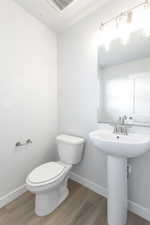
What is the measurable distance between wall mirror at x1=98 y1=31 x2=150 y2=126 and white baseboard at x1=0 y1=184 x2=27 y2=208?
1.36m

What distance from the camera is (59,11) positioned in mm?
1459

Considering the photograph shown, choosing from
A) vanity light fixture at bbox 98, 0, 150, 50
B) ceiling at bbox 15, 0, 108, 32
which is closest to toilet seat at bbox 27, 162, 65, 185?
vanity light fixture at bbox 98, 0, 150, 50

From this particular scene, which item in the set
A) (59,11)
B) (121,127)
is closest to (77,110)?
(121,127)

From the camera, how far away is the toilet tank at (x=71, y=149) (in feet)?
4.94

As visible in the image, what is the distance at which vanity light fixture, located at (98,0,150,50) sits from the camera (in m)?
1.12

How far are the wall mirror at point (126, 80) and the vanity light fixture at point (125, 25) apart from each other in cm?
5

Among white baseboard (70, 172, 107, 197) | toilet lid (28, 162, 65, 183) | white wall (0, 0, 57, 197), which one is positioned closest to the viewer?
toilet lid (28, 162, 65, 183)

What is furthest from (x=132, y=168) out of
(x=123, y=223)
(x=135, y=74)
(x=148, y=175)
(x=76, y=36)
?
(x=76, y=36)

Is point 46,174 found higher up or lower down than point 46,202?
higher up

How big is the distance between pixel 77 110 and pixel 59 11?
50.2 inches

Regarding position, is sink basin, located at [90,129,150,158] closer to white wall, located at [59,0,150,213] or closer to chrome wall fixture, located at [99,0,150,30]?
white wall, located at [59,0,150,213]

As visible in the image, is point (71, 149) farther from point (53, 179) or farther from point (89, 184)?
point (89, 184)

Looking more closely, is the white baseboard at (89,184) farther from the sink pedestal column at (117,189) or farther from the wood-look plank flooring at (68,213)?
the sink pedestal column at (117,189)

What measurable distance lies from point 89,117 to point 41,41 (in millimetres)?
1266
